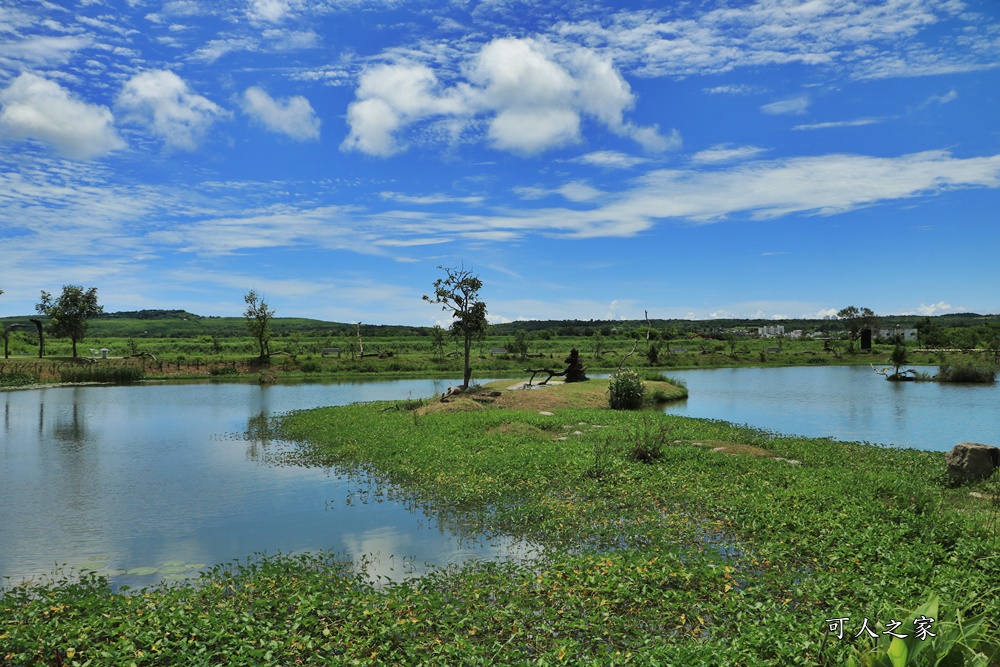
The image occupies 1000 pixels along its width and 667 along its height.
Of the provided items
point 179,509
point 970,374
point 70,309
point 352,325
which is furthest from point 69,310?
point 352,325

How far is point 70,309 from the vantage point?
61.0m

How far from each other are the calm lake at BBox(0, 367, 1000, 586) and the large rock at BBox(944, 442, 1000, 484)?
7671 millimetres

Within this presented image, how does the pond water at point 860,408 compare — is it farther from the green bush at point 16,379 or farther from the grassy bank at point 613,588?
the green bush at point 16,379

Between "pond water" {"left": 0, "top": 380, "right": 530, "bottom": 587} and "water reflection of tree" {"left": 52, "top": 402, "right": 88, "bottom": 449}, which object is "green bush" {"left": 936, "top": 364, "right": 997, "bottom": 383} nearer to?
"pond water" {"left": 0, "top": 380, "right": 530, "bottom": 587}

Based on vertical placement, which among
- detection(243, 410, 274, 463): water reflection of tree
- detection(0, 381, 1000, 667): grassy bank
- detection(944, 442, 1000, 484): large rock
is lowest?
detection(243, 410, 274, 463): water reflection of tree

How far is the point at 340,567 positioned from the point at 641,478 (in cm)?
704

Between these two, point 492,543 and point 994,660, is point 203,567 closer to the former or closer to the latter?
point 492,543

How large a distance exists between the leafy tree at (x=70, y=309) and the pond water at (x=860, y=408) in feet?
192

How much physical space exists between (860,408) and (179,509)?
97.0ft

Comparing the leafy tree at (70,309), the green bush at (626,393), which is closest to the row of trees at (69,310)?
the leafy tree at (70,309)

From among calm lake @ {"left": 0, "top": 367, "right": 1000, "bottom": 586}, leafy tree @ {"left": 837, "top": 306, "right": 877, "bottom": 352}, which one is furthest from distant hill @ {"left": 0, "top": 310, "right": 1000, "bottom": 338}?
calm lake @ {"left": 0, "top": 367, "right": 1000, "bottom": 586}

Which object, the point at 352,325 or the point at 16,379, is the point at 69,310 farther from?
the point at 352,325

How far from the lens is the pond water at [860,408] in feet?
71.7

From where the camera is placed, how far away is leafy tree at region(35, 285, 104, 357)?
60.6 m
